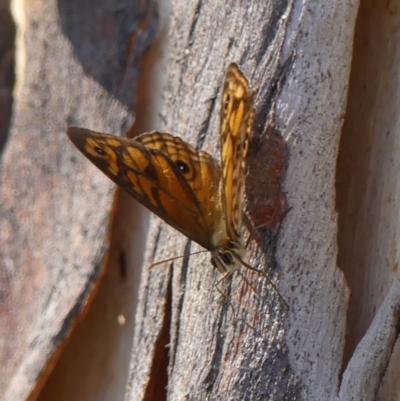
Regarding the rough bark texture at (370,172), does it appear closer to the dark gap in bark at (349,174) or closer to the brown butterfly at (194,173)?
the dark gap in bark at (349,174)

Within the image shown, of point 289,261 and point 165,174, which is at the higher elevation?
point 165,174

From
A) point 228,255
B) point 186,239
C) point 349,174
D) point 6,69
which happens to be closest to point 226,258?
point 228,255

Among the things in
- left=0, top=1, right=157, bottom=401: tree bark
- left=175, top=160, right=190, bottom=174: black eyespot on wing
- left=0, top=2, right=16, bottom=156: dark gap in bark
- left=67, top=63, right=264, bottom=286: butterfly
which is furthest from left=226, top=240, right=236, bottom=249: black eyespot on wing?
left=0, top=2, right=16, bottom=156: dark gap in bark

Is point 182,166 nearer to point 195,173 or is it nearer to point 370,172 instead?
point 195,173

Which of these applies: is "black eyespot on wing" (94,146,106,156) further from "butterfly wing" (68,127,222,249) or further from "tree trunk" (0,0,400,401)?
"tree trunk" (0,0,400,401)

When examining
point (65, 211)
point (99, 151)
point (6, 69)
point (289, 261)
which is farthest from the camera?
point (6, 69)
